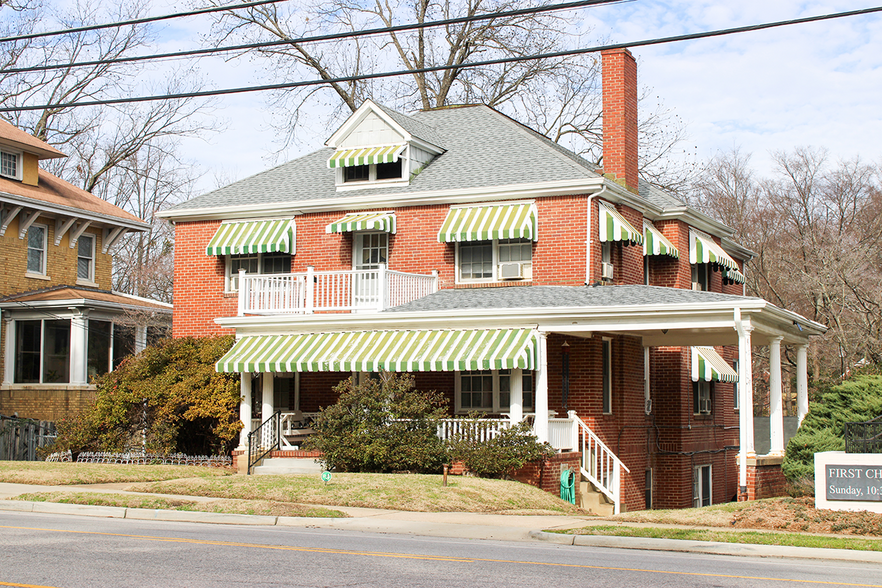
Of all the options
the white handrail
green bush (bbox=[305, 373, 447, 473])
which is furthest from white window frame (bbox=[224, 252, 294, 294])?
the white handrail

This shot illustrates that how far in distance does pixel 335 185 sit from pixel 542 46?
1649cm

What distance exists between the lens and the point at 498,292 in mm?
24125

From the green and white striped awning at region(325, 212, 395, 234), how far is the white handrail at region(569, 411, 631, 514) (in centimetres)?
710

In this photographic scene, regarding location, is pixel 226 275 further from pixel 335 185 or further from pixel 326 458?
pixel 326 458

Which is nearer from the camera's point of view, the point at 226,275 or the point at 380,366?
the point at 380,366

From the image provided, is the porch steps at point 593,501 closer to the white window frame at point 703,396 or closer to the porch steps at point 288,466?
the porch steps at point 288,466

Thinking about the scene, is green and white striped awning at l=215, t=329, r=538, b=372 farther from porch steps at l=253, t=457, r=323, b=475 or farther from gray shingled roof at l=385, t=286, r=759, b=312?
porch steps at l=253, t=457, r=323, b=475

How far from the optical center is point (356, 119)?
27094mm

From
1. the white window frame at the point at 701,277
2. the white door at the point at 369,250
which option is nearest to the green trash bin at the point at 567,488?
the white door at the point at 369,250

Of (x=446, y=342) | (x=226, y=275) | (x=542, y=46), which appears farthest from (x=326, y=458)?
(x=542, y=46)

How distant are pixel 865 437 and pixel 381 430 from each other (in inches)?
379

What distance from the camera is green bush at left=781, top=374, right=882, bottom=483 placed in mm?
17828

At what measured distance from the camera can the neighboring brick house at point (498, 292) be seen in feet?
70.9

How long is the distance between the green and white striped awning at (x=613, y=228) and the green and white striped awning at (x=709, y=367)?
15.2 feet
